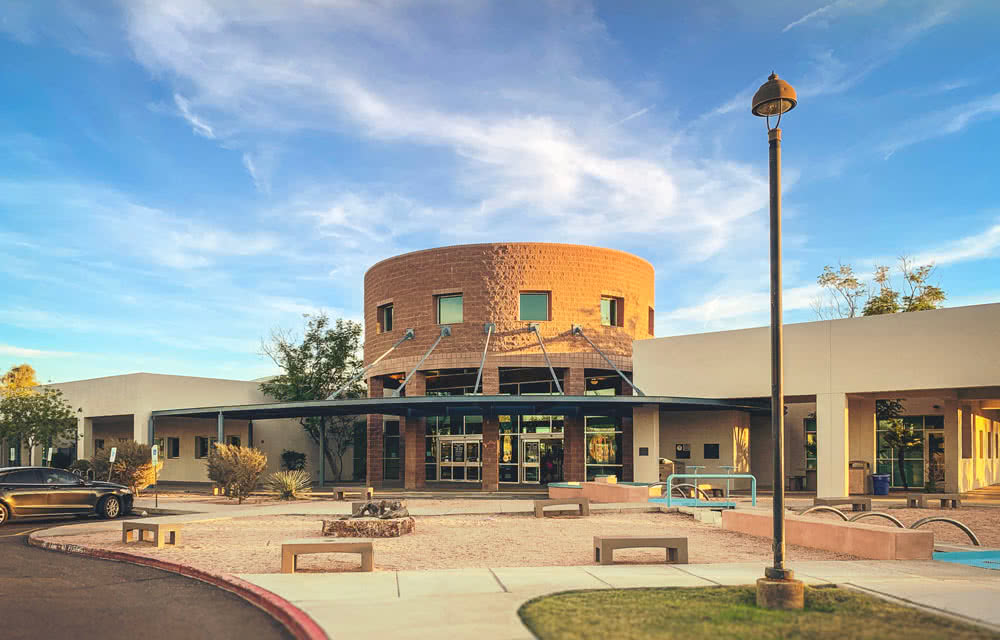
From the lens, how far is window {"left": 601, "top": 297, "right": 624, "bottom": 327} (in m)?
40.2

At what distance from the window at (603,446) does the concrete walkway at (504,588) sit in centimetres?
2541

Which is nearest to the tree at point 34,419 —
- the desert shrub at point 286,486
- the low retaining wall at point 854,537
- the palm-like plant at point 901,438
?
→ the desert shrub at point 286,486

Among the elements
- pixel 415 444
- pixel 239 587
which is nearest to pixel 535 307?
pixel 415 444

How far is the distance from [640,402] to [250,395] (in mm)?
24432

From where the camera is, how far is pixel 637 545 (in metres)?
13.1

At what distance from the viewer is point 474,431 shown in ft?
136

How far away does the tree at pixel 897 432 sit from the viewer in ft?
115

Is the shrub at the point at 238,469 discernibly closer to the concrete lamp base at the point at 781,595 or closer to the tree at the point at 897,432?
the concrete lamp base at the point at 781,595

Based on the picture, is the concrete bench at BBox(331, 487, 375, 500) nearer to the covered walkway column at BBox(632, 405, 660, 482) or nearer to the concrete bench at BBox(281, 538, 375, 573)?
the covered walkway column at BBox(632, 405, 660, 482)

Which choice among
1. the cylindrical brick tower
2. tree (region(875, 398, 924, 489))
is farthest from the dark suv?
tree (region(875, 398, 924, 489))

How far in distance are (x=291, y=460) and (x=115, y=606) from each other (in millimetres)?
36717

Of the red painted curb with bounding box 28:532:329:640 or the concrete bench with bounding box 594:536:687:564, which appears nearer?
the red painted curb with bounding box 28:532:329:640

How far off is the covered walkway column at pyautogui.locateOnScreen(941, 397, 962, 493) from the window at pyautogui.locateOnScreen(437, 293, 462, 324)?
66.8ft

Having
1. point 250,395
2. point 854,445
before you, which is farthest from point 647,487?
point 250,395
